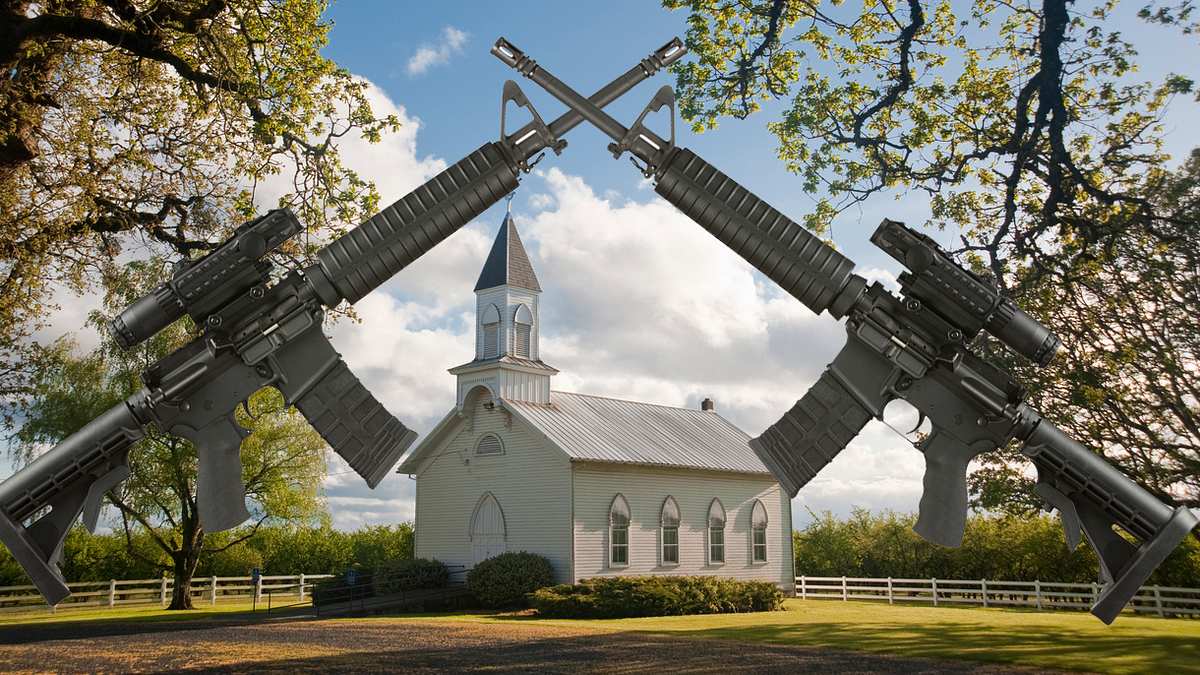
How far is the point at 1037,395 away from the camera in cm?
1806

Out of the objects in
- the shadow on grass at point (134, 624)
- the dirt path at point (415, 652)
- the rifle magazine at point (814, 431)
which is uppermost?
the rifle magazine at point (814, 431)

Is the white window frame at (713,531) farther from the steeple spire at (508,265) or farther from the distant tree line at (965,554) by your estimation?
the steeple spire at (508,265)

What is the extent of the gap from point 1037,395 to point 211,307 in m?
15.7

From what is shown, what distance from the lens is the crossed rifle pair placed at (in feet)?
26.6

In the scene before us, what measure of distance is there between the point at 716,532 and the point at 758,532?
270 cm

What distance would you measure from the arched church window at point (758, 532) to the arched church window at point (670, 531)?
452cm

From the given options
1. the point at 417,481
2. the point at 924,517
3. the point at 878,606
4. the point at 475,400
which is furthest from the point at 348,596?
the point at 924,517

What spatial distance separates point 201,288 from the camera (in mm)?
8062

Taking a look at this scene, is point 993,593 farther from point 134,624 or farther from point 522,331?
point 134,624

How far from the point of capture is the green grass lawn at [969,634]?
18453 millimetres

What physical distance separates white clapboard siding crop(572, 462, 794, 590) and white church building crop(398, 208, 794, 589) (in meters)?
0.05

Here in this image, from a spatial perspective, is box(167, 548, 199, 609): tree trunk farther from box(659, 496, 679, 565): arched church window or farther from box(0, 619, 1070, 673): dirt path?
box(659, 496, 679, 565): arched church window

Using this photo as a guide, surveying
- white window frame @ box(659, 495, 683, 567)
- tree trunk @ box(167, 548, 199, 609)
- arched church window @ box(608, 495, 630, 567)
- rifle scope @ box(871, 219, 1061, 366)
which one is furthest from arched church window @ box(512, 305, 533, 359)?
rifle scope @ box(871, 219, 1061, 366)

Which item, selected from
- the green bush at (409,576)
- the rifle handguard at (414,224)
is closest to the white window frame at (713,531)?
the green bush at (409,576)
